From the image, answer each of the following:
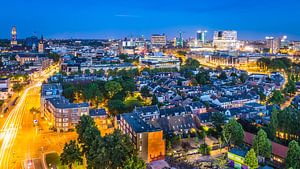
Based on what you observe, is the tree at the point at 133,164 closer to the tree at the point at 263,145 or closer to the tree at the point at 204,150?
the tree at the point at 204,150

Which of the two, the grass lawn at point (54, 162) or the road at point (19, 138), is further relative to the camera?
the road at point (19, 138)

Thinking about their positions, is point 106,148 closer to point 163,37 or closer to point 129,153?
point 129,153

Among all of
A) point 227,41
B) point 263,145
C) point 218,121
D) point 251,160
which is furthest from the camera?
point 227,41

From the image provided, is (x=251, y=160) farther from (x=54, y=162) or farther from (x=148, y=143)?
(x=54, y=162)

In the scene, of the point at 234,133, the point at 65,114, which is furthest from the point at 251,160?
the point at 65,114

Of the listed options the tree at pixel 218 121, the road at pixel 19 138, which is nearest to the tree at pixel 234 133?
the tree at pixel 218 121

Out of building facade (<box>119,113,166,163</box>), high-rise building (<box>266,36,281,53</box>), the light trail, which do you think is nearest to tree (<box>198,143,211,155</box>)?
building facade (<box>119,113,166,163</box>)
